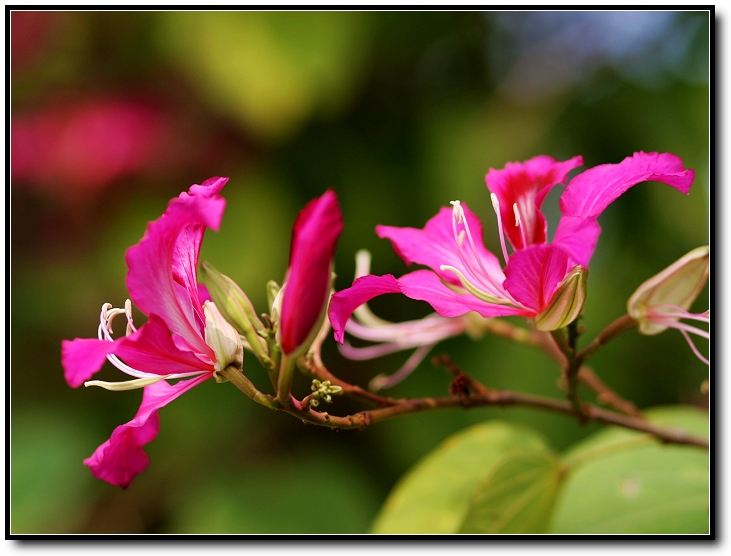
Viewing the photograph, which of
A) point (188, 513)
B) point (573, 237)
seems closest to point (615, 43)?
point (573, 237)

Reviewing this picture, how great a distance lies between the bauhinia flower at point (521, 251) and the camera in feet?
1.82

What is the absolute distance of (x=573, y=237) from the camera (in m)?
0.52

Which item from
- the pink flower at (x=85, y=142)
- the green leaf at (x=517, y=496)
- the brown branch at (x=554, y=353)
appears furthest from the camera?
the pink flower at (x=85, y=142)

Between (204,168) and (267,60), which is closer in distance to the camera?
(267,60)

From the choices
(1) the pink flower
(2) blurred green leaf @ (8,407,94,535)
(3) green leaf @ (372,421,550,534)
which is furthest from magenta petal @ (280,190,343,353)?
(1) the pink flower

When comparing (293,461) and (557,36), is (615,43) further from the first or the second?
(293,461)

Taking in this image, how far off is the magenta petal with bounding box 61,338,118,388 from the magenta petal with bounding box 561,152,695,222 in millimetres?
380

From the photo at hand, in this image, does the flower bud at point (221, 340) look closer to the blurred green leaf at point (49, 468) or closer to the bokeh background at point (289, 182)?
the bokeh background at point (289, 182)

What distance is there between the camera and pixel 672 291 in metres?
0.65

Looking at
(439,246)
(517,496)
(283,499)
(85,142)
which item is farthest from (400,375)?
(85,142)

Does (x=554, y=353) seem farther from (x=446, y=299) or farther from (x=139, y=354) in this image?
(x=139, y=354)

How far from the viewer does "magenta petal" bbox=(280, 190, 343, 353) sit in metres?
0.46

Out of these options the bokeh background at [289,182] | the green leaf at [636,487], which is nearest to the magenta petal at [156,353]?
the green leaf at [636,487]

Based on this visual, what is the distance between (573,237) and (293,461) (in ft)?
3.95
